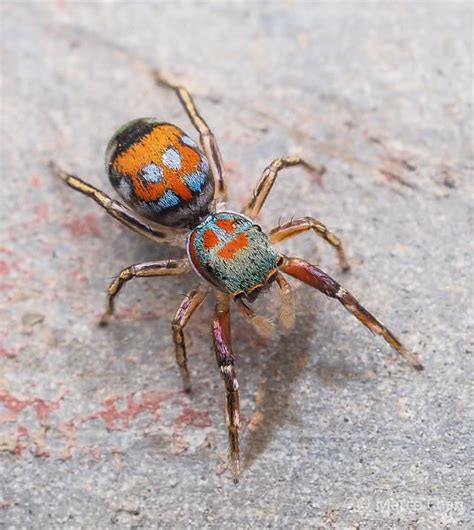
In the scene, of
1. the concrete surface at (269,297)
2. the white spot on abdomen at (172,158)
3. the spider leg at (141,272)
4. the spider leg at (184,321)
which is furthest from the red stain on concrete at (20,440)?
the white spot on abdomen at (172,158)

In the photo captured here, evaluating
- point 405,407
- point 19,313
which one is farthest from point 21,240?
point 405,407

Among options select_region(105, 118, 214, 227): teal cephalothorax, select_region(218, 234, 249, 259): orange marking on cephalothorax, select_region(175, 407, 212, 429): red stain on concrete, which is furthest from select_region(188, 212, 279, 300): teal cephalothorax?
select_region(175, 407, 212, 429): red stain on concrete

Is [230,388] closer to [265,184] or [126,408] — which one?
[126,408]

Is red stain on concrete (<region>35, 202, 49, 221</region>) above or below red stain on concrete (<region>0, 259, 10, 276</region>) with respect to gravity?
above

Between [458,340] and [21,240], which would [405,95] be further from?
[21,240]

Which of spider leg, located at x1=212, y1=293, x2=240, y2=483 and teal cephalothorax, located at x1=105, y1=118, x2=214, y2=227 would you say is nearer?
spider leg, located at x1=212, y1=293, x2=240, y2=483

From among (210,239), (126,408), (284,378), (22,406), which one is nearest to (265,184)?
(210,239)

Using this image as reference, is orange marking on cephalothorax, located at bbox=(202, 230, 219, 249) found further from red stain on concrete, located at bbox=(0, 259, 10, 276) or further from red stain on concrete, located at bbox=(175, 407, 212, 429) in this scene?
red stain on concrete, located at bbox=(0, 259, 10, 276)
